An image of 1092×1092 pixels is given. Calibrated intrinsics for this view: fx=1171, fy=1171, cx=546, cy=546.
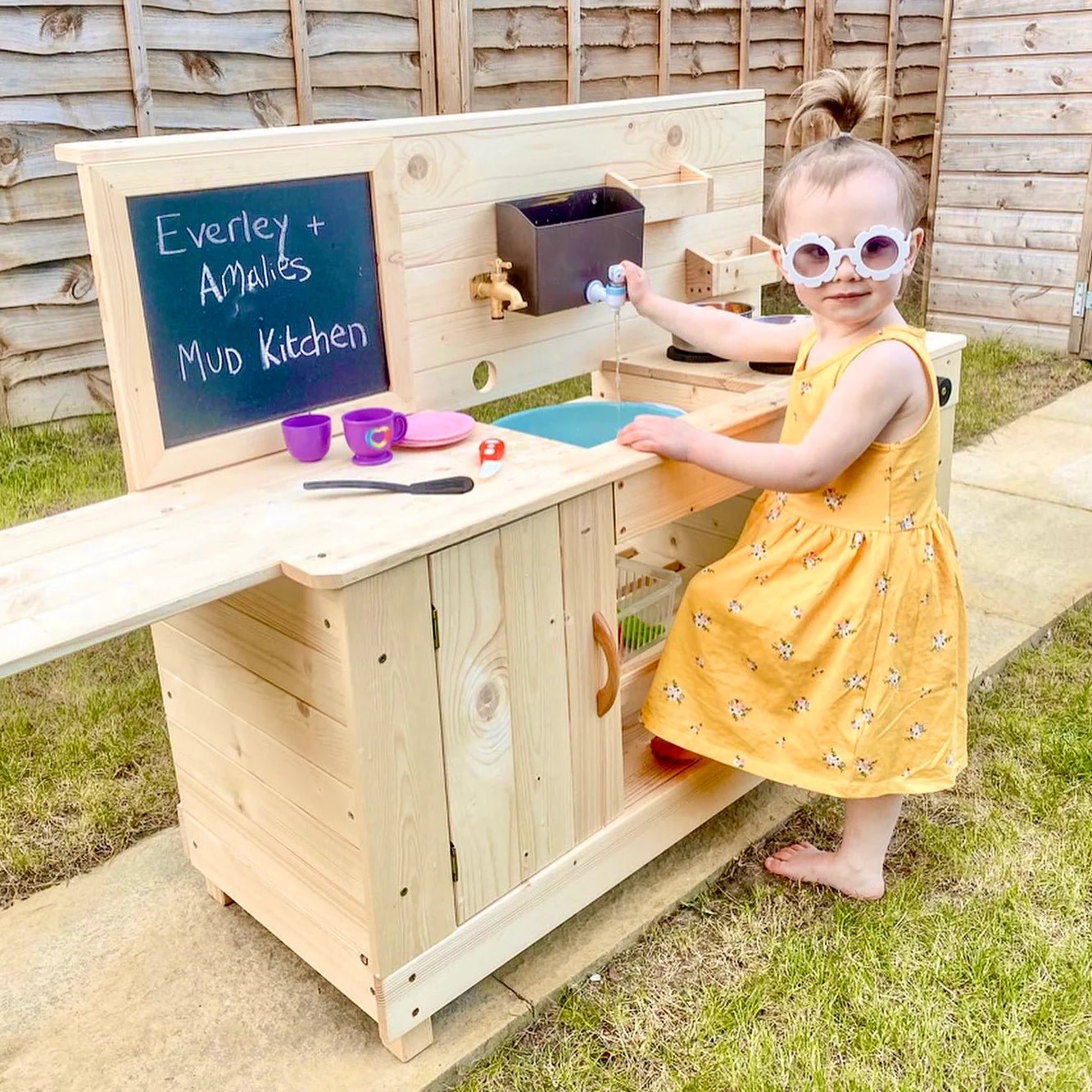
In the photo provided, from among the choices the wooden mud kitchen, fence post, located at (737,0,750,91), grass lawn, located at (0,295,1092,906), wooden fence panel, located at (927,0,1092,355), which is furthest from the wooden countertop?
fence post, located at (737,0,750,91)

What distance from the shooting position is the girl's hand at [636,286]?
219cm

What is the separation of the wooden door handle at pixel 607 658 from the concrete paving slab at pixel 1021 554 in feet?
5.19

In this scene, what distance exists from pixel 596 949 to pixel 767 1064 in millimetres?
349

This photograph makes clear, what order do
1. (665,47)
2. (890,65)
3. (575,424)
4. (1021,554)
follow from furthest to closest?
(890,65) < (665,47) < (1021,554) < (575,424)

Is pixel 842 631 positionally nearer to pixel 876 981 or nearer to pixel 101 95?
pixel 876 981

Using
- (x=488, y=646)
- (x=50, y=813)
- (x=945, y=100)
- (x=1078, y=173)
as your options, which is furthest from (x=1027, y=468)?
(x=50, y=813)

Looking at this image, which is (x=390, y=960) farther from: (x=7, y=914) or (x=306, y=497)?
(x=7, y=914)

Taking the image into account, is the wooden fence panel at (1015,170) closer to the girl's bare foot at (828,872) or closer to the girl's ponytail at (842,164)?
the girl's ponytail at (842,164)

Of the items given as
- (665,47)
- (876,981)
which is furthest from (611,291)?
(665,47)

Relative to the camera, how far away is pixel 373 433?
1814 mm

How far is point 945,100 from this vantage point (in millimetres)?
5914

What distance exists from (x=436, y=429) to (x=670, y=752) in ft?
2.43

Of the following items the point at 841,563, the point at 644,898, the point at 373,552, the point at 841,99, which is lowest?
the point at 644,898

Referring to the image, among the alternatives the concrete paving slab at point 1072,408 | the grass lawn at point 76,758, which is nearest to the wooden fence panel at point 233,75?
the grass lawn at point 76,758
